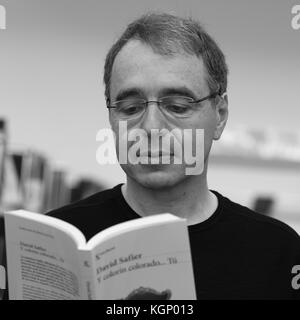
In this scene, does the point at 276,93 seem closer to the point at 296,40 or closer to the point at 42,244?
the point at 296,40

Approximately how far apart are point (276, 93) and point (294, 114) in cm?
20

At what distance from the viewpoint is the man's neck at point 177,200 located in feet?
3.43

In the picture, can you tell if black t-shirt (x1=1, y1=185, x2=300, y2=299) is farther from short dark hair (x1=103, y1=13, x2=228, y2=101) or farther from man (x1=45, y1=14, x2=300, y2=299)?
short dark hair (x1=103, y1=13, x2=228, y2=101)

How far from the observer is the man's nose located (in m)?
0.99

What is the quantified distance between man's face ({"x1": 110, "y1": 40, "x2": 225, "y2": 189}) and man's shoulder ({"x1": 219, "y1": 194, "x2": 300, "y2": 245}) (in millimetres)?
172

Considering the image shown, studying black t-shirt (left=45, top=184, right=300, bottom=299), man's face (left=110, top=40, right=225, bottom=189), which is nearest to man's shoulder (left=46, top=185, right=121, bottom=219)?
black t-shirt (left=45, top=184, right=300, bottom=299)

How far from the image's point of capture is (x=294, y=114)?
4.10 metres

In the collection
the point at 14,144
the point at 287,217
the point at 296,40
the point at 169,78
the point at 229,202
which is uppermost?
the point at 296,40

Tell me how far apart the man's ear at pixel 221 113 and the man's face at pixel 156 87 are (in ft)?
0.23

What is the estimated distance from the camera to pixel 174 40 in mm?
1015

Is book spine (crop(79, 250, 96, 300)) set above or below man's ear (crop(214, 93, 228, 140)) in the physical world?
below

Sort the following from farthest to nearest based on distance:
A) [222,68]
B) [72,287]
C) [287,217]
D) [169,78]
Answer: [287,217] < [222,68] < [169,78] < [72,287]

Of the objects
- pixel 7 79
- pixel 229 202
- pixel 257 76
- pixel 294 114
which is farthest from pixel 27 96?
pixel 229 202

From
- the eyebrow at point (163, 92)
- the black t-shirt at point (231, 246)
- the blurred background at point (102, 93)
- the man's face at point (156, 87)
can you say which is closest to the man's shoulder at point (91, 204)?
the black t-shirt at point (231, 246)
